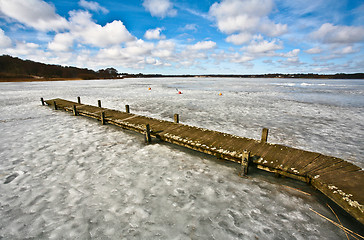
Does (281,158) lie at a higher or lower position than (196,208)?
higher

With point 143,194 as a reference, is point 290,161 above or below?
above

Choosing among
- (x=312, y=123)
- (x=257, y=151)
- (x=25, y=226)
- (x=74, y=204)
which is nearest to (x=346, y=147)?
(x=312, y=123)

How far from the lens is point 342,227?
152 inches

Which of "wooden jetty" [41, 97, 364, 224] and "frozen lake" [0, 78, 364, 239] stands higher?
"wooden jetty" [41, 97, 364, 224]

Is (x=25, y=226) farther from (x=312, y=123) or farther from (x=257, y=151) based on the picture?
(x=312, y=123)

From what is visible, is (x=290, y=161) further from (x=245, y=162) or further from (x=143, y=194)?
(x=143, y=194)

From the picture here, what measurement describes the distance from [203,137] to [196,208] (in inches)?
145

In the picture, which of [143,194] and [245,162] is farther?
[245,162]

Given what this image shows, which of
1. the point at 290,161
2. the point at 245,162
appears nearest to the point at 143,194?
the point at 245,162

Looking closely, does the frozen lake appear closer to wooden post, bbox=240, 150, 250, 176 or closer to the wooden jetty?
wooden post, bbox=240, 150, 250, 176

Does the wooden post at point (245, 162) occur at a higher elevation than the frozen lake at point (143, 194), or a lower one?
higher

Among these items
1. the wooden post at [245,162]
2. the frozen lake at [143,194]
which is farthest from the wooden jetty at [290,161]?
the frozen lake at [143,194]

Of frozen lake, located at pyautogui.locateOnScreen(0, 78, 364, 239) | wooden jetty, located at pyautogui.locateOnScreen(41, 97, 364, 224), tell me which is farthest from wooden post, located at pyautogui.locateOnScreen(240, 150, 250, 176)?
frozen lake, located at pyautogui.locateOnScreen(0, 78, 364, 239)

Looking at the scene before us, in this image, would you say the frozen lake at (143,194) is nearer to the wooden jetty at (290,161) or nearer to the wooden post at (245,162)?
the wooden post at (245,162)
